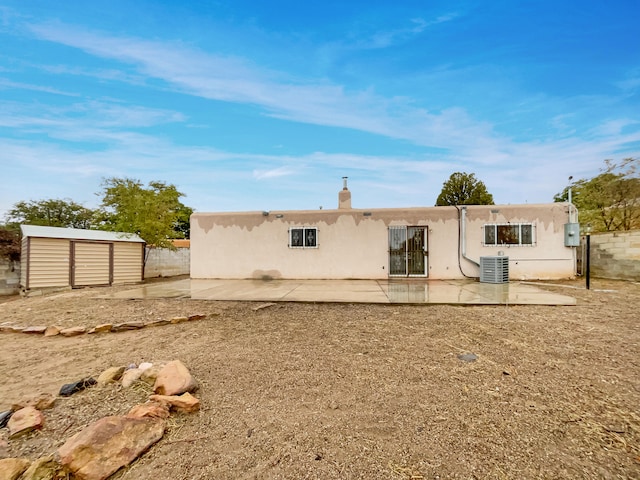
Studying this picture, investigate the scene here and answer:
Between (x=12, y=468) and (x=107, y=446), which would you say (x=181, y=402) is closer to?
(x=107, y=446)

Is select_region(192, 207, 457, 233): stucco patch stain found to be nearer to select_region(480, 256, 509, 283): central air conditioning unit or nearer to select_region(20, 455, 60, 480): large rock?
select_region(480, 256, 509, 283): central air conditioning unit

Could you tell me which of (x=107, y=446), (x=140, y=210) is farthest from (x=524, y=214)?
(x=140, y=210)

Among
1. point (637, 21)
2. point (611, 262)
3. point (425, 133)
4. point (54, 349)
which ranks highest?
point (637, 21)

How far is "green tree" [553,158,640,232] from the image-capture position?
11297 millimetres

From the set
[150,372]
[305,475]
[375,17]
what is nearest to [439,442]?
[305,475]

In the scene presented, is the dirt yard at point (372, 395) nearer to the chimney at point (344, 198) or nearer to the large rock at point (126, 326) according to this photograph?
the large rock at point (126, 326)

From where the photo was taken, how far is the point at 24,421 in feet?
6.47

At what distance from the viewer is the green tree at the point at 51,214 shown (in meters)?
23.0

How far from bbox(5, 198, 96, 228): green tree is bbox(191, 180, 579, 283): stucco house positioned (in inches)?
746

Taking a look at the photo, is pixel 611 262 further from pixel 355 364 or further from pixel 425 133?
pixel 355 364

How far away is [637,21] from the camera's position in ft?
23.7

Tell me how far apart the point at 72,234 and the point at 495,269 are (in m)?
14.9

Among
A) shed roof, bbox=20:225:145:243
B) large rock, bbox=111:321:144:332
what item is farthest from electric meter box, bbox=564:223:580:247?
shed roof, bbox=20:225:145:243

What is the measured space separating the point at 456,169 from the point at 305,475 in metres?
30.0
